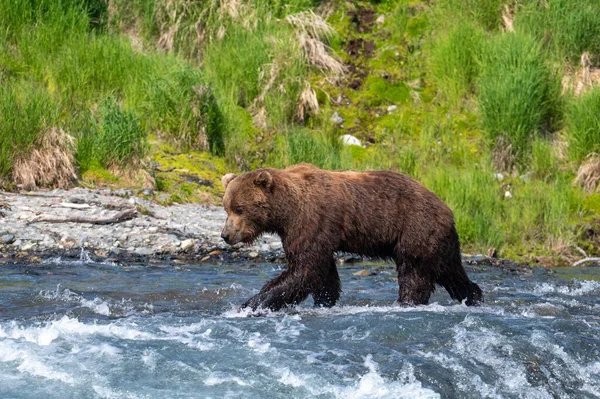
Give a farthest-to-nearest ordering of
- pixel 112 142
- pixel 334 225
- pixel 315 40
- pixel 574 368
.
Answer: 1. pixel 315 40
2. pixel 112 142
3. pixel 334 225
4. pixel 574 368

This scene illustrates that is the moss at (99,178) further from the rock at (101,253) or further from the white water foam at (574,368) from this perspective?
the white water foam at (574,368)

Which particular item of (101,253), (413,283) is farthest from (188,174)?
(413,283)

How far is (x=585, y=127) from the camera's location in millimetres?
11414

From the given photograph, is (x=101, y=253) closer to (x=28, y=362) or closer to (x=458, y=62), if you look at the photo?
(x=28, y=362)

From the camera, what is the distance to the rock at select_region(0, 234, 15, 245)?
30.3 ft

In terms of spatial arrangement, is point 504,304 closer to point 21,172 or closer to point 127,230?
point 127,230

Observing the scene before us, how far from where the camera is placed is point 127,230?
32.2 feet

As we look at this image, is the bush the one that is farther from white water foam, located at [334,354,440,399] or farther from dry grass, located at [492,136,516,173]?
white water foam, located at [334,354,440,399]

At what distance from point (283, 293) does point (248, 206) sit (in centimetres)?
68

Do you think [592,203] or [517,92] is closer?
[592,203]

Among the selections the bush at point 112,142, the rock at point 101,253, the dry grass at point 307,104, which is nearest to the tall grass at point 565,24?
the dry grass at point 307,104

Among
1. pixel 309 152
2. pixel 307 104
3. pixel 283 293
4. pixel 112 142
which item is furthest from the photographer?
pixel 307 104

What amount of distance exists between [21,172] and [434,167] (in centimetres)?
481

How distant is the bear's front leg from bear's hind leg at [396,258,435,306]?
2.61 feet
